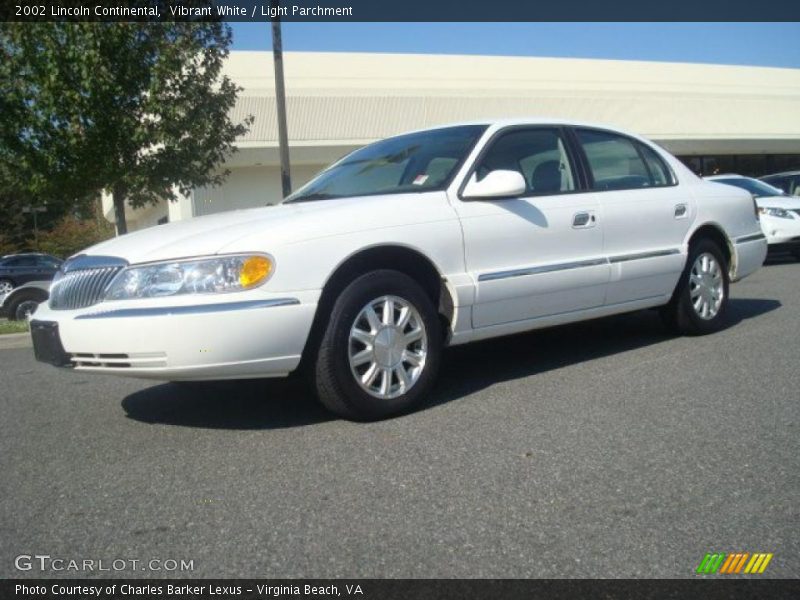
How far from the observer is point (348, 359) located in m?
3.96

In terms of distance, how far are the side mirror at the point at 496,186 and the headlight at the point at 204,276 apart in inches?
52.2

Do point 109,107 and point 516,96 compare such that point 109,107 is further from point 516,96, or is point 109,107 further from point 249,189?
point 516,96

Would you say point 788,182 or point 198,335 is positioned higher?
point 198,335

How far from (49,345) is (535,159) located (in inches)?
119

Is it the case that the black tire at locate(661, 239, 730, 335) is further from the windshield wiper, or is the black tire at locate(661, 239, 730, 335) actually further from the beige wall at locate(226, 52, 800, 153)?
the beige wall at locate(226, 52, 800, 153)

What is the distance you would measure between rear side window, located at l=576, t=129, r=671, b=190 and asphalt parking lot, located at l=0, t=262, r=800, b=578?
123 cm

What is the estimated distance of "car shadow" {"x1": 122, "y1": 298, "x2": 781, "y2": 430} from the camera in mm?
4359

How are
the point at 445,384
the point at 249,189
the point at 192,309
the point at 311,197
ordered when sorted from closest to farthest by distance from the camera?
the point at 192,309, the point at 445,384, the point at 311,197, the point at 249,189

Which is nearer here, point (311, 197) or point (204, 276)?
point (204, 276)

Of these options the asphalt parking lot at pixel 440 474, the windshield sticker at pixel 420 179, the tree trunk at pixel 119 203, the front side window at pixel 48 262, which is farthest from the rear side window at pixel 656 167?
the front side window at pixel 48 262

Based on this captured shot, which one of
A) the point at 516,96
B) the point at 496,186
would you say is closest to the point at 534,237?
the point at 496,186

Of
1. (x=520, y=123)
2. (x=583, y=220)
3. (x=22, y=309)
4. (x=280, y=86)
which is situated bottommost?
(x=22, y=309)

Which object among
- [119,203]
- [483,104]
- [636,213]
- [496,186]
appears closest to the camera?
[496,186]
